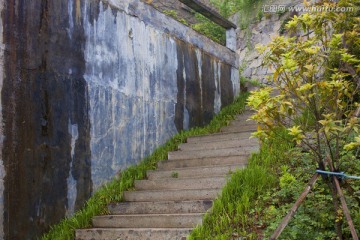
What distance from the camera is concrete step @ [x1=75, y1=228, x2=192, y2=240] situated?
4.37 m

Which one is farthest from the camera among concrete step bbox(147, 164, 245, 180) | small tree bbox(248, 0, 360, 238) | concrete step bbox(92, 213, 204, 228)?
concrete step bbox(147, 164, 245, 180)

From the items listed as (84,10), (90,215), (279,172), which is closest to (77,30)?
(84,10)

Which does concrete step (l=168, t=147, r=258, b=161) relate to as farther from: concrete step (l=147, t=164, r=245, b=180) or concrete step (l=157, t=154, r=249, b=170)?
concrete step (l=147, t=164, r=245, b=180)

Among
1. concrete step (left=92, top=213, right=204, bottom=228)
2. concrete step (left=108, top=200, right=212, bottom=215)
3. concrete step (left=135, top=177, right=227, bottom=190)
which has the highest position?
concrete step (left=135, top=177, right=227, bottom=190)

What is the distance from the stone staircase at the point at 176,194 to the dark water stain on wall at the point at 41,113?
595 mm

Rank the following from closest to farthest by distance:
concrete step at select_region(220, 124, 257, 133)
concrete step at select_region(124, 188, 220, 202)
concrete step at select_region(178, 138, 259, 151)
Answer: concrete step at select_region(124, 188, 220, 202), concrete step at select_region(178, 138, 259, 151), concrete step at select_region(220, 124, 257, 133)

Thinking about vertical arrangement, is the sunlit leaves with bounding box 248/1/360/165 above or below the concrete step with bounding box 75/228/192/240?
above

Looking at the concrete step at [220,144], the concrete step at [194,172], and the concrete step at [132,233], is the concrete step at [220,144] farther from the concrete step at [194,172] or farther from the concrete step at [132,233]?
the concrete step at [132,233]

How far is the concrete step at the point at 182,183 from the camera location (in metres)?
5.36

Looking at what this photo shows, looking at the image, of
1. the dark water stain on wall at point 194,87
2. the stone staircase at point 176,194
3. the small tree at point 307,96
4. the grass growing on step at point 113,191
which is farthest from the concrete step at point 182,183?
the dark water stain on wall at point 194,87

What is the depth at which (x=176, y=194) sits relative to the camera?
212 inches

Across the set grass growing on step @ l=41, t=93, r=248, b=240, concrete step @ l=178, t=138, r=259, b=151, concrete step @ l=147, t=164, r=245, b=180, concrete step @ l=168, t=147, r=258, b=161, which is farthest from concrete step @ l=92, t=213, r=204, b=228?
concrete step @ l=178, t=138, r=259, b=151

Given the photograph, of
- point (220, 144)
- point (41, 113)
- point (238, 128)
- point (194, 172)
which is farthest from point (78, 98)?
point (238, 128)

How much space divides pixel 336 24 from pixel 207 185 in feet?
8.03
